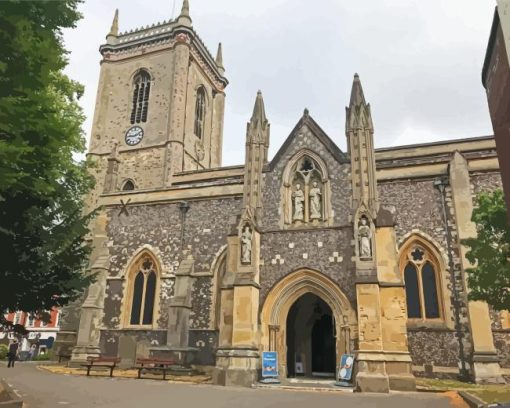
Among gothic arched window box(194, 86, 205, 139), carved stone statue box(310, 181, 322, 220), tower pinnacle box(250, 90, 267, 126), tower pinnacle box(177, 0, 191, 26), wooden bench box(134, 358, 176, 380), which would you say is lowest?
wooden bench box(134, 358, 176, 380)

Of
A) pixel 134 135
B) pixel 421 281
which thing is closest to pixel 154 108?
pixel 134 135

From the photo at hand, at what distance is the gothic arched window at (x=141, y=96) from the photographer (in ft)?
109

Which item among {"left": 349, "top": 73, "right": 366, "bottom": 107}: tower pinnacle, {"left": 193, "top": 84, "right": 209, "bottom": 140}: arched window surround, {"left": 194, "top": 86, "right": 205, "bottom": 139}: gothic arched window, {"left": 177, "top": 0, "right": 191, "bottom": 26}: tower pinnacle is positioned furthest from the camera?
{"left": 194, "top": 86, "right": 205, "bottom": 139}: gothic arched window

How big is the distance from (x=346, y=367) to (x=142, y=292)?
10605mm

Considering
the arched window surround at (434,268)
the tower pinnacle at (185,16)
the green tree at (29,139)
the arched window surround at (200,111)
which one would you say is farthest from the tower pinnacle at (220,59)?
the green tree at (29,139)

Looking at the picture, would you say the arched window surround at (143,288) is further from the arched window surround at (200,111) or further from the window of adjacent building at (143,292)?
the arched window surround at (200,111)

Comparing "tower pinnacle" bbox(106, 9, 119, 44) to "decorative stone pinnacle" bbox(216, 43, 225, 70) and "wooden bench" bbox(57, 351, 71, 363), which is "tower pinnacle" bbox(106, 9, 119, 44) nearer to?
"decorative stone pinnacle" bbox(216, 43, 225, 70)

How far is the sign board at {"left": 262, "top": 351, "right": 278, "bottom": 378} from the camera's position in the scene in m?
14.2

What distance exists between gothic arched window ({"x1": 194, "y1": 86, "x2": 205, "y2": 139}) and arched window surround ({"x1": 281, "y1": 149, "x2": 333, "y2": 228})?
19.4 meters

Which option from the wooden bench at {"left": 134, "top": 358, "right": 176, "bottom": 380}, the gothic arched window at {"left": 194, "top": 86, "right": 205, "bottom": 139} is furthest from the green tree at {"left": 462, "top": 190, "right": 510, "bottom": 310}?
the gothic arched window at {"left": 194, "top": 86, "right": 205, "bottom": 139}

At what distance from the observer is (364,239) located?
46.8 ft

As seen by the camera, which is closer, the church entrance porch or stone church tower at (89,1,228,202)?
the church entrance porch

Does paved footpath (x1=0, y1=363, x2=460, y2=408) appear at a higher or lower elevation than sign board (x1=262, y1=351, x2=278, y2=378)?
lower

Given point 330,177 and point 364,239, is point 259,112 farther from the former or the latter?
point 364,239
